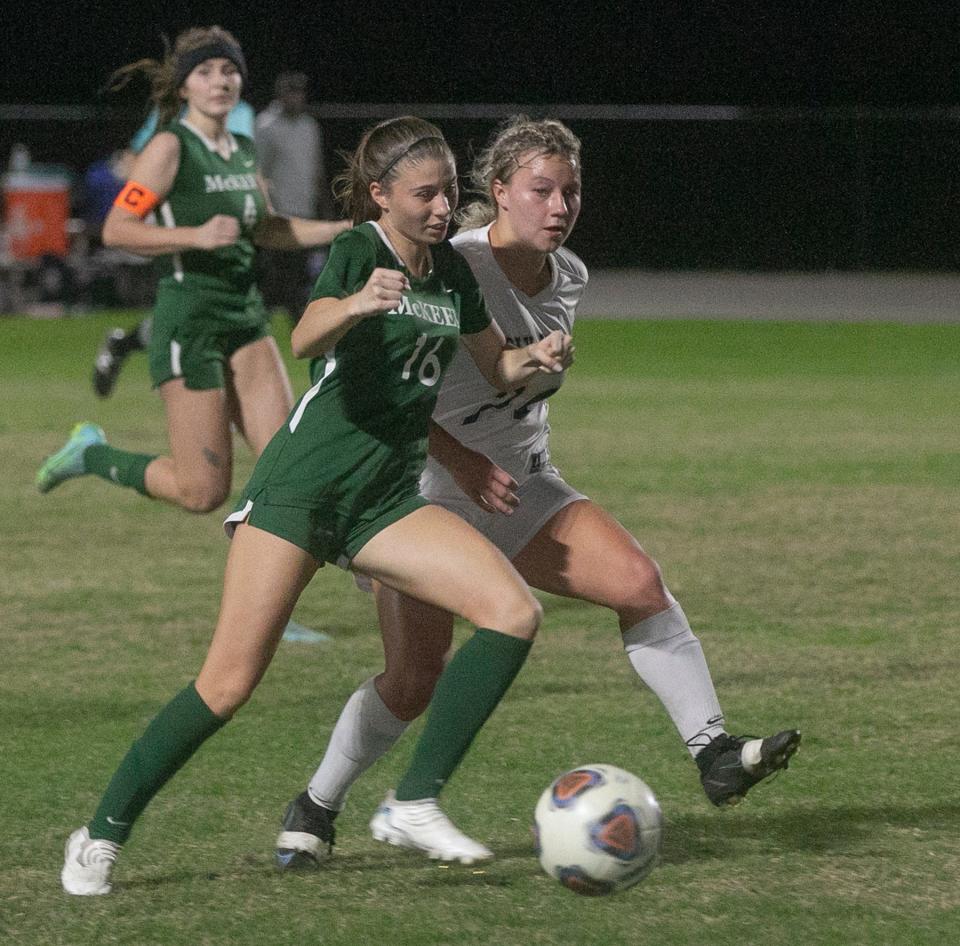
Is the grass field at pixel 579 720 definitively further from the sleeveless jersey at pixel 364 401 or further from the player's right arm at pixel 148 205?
the player's right arm at pixel 148 205

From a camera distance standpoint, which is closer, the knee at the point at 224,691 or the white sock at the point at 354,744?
the knee at the point at 224,691

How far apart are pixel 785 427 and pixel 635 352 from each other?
5.73 m

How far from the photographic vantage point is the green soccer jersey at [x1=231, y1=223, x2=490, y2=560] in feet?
14.2

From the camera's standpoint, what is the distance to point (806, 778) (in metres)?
5.38

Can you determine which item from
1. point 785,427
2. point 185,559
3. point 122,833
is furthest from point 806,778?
point 785,427

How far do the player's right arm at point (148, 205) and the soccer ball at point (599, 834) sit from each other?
11.1 ft

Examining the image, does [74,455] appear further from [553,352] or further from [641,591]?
[553,352]

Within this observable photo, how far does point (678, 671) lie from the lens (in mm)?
4898

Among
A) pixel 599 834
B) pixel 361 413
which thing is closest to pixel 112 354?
pixel 361 413

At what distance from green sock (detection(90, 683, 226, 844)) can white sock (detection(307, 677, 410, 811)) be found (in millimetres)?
459

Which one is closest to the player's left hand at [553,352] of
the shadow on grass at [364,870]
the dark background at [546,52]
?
the shadow on grass at [364,870]

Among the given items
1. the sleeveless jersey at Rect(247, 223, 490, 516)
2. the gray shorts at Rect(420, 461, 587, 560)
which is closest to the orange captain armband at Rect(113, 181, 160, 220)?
the gray shorts at Rect(420, 461, 587, 560)

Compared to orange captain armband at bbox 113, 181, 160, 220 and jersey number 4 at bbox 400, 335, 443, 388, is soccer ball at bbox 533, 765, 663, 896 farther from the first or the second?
orange captain armband at bbox 113, 181, 160, 220

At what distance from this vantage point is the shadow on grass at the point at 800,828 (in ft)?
15.5
